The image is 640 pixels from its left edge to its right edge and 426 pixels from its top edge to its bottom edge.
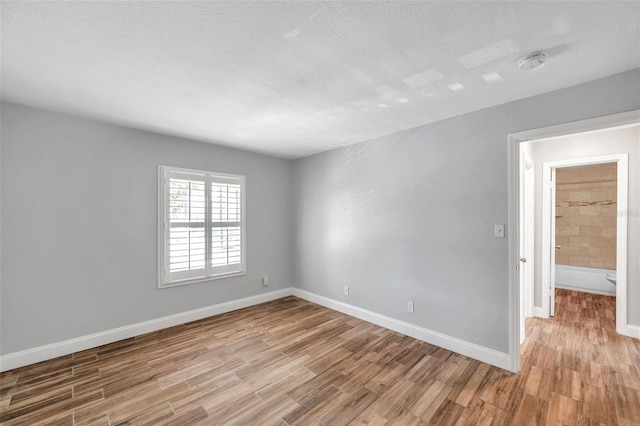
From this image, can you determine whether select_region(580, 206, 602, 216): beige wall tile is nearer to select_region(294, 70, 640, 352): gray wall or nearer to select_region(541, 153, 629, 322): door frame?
select_region(541, 153, 629, 322): door frame

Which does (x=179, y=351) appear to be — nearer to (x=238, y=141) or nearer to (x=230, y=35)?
(x=238, y=141)

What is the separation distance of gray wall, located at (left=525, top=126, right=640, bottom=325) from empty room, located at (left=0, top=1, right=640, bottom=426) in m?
0.03

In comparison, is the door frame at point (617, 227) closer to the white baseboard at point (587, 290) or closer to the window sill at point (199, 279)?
the white baseboard at point (587, 290)

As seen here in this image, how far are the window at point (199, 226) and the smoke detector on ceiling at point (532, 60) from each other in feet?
11.8

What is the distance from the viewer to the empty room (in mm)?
1594

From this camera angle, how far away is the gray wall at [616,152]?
301cm

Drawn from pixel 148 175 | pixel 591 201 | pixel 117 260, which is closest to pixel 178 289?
pixel 117 260

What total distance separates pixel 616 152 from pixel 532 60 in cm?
266

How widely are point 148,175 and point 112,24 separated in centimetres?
218

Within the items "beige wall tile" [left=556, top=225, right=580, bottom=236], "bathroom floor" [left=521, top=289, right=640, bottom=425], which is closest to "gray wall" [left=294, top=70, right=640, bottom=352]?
"bathroom floor" [left=521, top=289, right=640, bottom=425]

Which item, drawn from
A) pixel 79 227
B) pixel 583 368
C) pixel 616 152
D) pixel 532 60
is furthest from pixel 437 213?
pixel 79 227

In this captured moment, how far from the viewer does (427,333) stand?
2990 mm

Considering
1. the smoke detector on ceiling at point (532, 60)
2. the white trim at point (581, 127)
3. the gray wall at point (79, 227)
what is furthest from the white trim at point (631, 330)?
the gray wall at point (79, 227)

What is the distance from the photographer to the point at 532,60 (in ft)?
5.74
